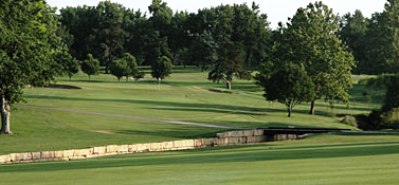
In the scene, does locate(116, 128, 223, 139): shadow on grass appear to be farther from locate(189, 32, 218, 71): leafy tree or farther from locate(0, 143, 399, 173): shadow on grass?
locate(189, 32, 218, 71): leafy tree

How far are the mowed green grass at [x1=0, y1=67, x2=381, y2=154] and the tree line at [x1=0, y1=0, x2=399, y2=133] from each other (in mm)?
3103

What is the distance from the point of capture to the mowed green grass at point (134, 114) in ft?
120

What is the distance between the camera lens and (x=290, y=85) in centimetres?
5794

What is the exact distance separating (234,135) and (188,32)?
123m

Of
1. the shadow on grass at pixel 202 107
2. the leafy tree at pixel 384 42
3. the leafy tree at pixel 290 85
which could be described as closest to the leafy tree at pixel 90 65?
the shadow on grass at pixel 202 107

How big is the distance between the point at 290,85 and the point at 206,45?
83.5 metres

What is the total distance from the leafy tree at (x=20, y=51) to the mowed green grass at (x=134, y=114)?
9.15ft

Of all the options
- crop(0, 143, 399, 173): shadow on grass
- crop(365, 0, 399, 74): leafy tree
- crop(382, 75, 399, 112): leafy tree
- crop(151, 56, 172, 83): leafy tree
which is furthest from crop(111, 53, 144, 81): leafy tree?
crop(0, 143, 399, 173): shadow on grass

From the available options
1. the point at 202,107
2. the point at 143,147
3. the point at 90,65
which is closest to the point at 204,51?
the point at 90,65

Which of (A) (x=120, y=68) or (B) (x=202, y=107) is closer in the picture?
(B) (x=202, y=107)

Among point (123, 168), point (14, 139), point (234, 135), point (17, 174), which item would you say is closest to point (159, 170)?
point (123, 168)

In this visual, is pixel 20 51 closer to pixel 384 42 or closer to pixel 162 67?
pixel 162 67

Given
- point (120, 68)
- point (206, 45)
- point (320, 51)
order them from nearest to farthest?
point (320, 51) < point (120, 68) < point (206, 45)

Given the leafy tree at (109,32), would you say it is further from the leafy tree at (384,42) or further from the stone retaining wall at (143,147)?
the stone retaining wall at (143,147)
